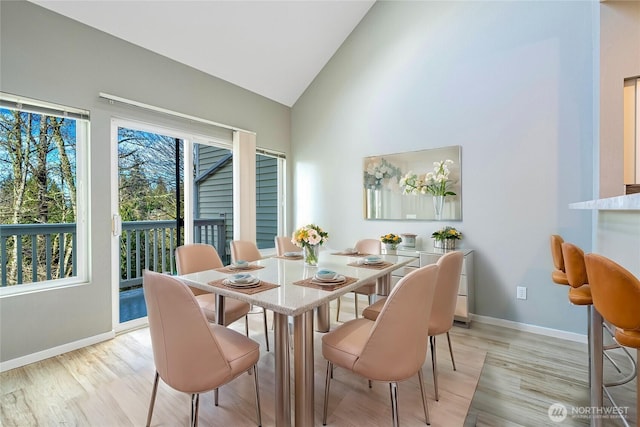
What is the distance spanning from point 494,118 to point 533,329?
209cm

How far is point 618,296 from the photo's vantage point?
95 cm

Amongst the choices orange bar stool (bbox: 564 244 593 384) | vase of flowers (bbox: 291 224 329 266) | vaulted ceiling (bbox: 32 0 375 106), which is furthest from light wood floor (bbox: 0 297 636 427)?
vaulted ceiling (bbox: 32 0 375 106)

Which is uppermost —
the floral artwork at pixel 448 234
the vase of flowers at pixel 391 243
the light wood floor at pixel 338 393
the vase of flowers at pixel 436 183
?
the vase of flowers at pixel 436 183

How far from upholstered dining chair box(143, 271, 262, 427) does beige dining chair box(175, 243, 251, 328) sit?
2.33ft

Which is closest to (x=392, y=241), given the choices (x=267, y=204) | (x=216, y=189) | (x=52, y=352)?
(x=267, y=204)

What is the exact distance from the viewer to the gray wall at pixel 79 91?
2184 millimetres

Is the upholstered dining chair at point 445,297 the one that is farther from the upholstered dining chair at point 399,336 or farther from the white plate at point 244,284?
the white plate at point 244,284

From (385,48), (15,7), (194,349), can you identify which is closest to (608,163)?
(385,48)

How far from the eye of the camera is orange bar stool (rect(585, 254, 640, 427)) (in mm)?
921

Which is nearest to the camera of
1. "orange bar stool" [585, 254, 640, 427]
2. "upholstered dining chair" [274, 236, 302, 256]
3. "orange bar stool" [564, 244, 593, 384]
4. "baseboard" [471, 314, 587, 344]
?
"orange bar stool" [585, 254, 640, 427]

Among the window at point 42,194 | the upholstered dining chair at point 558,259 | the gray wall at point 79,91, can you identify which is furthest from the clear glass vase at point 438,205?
the window at point 42,194

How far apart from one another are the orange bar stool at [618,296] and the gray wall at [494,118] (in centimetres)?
197

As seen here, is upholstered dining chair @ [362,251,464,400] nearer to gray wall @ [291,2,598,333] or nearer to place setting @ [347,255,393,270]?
place setting @ [347,255,393,270]

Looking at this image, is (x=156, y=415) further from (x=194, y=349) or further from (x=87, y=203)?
(x=87, y=203)
